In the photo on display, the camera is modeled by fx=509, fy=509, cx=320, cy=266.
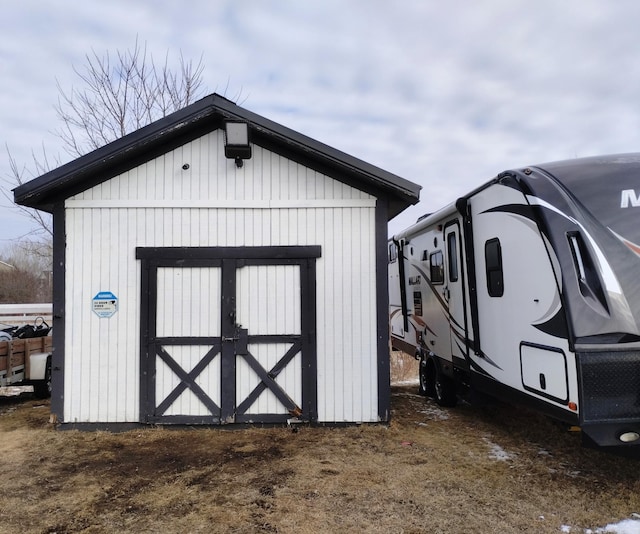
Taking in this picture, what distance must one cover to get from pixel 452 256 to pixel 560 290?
2910 mm

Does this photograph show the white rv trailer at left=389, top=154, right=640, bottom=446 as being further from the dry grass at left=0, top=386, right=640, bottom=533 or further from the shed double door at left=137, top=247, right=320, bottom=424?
the shed double door at left=137, top=247, right=320, bottom=424

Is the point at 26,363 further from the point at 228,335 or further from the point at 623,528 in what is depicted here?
the point at 623,528

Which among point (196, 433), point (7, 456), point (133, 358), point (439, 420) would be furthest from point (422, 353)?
point (7, 456)

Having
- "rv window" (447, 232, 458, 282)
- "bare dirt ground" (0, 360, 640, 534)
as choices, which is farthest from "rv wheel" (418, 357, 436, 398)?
"rv window" (447, 232, 458, 282)

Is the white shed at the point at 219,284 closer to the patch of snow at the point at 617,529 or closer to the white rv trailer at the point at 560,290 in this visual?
the white rv trailer at the point at 560,290

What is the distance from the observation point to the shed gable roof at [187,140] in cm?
636

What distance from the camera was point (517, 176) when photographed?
4957 mm

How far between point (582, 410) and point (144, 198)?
557cm

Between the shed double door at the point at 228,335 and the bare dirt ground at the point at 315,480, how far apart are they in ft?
1.16

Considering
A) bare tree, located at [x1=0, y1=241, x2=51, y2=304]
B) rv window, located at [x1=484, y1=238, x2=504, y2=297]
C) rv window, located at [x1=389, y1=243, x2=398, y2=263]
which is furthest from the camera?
bare tree, located at [x1=0, y1=241, x2=51, y2=304]

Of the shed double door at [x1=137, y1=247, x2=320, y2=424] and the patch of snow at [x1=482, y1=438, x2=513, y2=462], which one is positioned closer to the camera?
the patch of snow at [x1=482, y1=438, x2=513, y2=462]

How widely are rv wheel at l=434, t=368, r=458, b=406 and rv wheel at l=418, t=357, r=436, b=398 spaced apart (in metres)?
0.41

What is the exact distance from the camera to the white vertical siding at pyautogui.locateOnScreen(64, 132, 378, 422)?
21.8 feet

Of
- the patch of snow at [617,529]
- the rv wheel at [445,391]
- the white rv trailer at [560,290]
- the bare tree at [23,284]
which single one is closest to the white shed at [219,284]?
the white rv trailer at [560,290]
